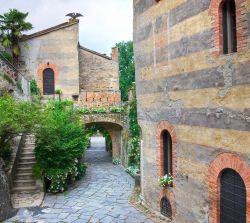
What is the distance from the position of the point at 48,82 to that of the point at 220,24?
1800 cm

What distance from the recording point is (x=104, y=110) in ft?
65.4

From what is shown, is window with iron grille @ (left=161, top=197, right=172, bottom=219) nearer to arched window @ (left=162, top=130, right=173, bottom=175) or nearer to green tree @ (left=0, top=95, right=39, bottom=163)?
arched window @ (left=162, top=130, right=173, bottom=175)

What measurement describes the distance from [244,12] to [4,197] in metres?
9.71

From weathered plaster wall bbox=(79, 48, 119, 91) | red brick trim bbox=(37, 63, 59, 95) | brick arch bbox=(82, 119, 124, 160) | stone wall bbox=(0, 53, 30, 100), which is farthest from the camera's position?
weathered plaster wall bbox=(79, 48, 119, 91)

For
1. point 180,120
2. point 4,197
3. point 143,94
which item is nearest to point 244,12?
point 180,120

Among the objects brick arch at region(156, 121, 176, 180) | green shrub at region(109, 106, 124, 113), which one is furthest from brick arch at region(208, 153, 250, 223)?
green shrub at region(109, 106, 124, 113)

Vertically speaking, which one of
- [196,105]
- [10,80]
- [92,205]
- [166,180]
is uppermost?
[10,80]

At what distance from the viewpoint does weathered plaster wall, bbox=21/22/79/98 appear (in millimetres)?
23625

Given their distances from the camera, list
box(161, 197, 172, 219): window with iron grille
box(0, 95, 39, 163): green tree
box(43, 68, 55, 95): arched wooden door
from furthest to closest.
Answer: box(43, 68, 55, 95): arched wooden door → box(0, 95, 39, 163): green tree → box(161, 197, 172, 219): window with iron grille

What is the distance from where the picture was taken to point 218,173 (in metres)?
7.88

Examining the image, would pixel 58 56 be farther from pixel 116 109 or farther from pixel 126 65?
pixel 126 65

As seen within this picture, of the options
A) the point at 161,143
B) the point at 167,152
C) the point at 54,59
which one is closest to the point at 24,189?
the point at 161,143

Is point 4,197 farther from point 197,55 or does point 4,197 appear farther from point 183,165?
point 197,55

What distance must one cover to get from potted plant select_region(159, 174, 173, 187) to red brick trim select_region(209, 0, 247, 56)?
4420 millimetres
